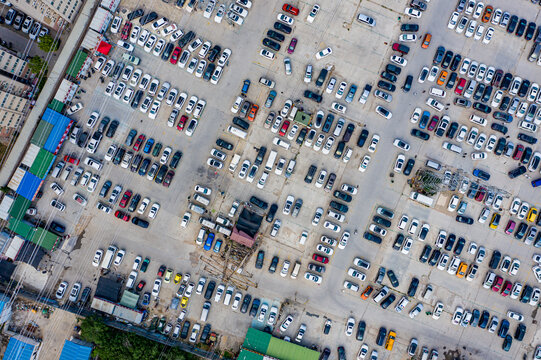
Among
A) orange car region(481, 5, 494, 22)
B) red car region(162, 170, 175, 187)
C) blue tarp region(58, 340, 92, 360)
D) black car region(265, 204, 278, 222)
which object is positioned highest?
orange car region(481, 5, 494, 22)

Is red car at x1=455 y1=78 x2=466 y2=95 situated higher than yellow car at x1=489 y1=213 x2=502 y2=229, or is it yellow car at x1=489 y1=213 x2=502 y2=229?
red car at x1=455 y1=78 x2=466 y2=95

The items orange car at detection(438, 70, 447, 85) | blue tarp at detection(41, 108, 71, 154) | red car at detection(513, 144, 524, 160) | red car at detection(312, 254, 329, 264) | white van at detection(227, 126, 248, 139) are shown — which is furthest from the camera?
red car at detection(513, 144, 524, 160)

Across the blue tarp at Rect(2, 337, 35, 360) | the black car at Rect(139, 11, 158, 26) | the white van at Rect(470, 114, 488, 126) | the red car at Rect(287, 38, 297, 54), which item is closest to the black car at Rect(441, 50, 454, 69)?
the white van at Rect(470, 114, 488, 126)

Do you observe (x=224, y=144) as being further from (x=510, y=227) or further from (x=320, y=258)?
(x=510, y=227)

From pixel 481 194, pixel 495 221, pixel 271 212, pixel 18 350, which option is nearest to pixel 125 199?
pixel 271 212

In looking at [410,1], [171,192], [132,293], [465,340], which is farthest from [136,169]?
[465,340]

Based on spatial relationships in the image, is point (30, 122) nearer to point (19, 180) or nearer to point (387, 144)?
point (19, 180)

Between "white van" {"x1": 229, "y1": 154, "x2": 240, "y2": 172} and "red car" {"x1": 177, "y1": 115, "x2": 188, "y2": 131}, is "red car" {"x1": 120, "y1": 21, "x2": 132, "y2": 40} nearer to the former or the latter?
"red car" {"x1": 177, "y1": 115, "x2": 188, "y2": 131}
